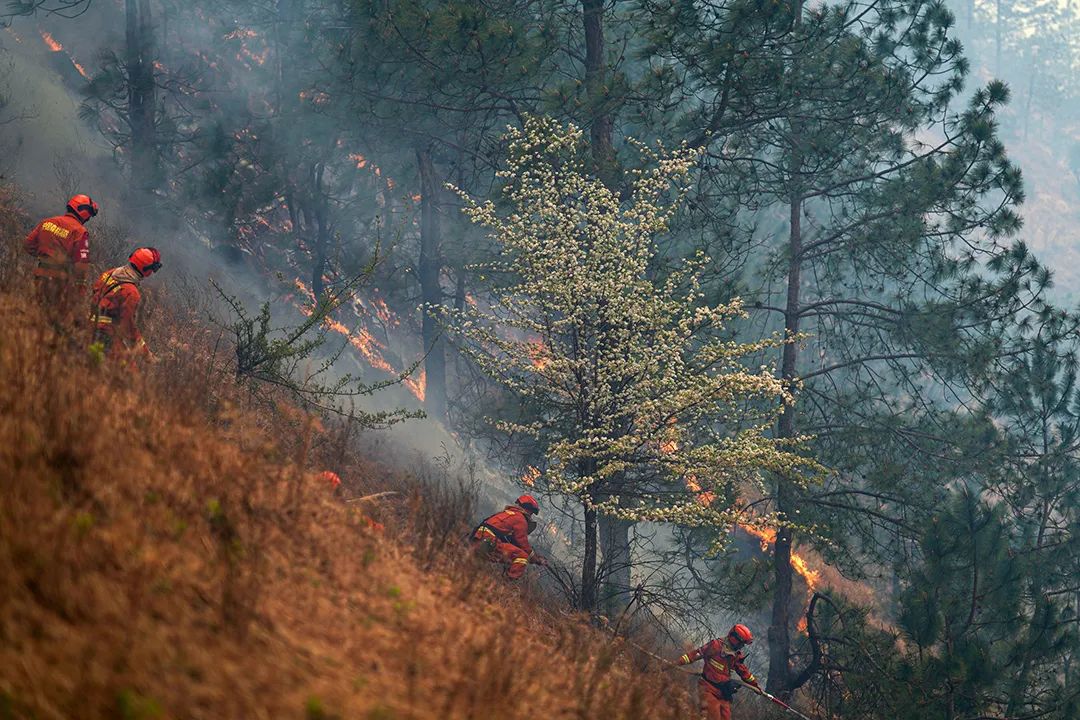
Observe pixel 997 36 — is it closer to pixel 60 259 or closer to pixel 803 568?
pixel 803 568

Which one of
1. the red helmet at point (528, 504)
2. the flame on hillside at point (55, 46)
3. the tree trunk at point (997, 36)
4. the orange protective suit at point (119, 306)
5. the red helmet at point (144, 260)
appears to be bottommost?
the orange protective suit at point (119, 306)

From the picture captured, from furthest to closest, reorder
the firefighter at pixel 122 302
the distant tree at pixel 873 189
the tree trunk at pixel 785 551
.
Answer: the tree trunk at pixel 785 551 < the distant tree at pixel 873 189 < the firefighter at pixel 122 302

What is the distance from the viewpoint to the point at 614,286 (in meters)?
9.41

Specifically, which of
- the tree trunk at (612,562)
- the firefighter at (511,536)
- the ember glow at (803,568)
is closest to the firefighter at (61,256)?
the firefighter at (511,536)

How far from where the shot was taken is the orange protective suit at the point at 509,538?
913 centimetres

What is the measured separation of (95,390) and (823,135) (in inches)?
469

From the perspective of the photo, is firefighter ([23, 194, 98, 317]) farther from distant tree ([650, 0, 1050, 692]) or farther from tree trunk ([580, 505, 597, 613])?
distant tree ([650, 0, 1050, 692])

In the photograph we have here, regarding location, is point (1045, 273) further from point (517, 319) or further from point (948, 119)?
point (517, 319)

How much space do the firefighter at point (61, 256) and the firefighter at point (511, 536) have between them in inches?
168

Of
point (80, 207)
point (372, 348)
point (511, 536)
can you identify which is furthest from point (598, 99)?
point (372, 348)

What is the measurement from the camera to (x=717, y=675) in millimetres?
10297

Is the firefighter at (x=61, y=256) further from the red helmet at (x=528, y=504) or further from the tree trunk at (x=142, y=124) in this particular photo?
the tree trunk at (x=142, y=124)

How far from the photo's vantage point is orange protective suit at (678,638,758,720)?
10.1 meters

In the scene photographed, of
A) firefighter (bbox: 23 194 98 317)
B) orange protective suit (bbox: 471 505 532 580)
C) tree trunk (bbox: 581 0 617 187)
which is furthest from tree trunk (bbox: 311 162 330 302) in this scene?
orange protective suit (bbox: 471 505 532 580)
